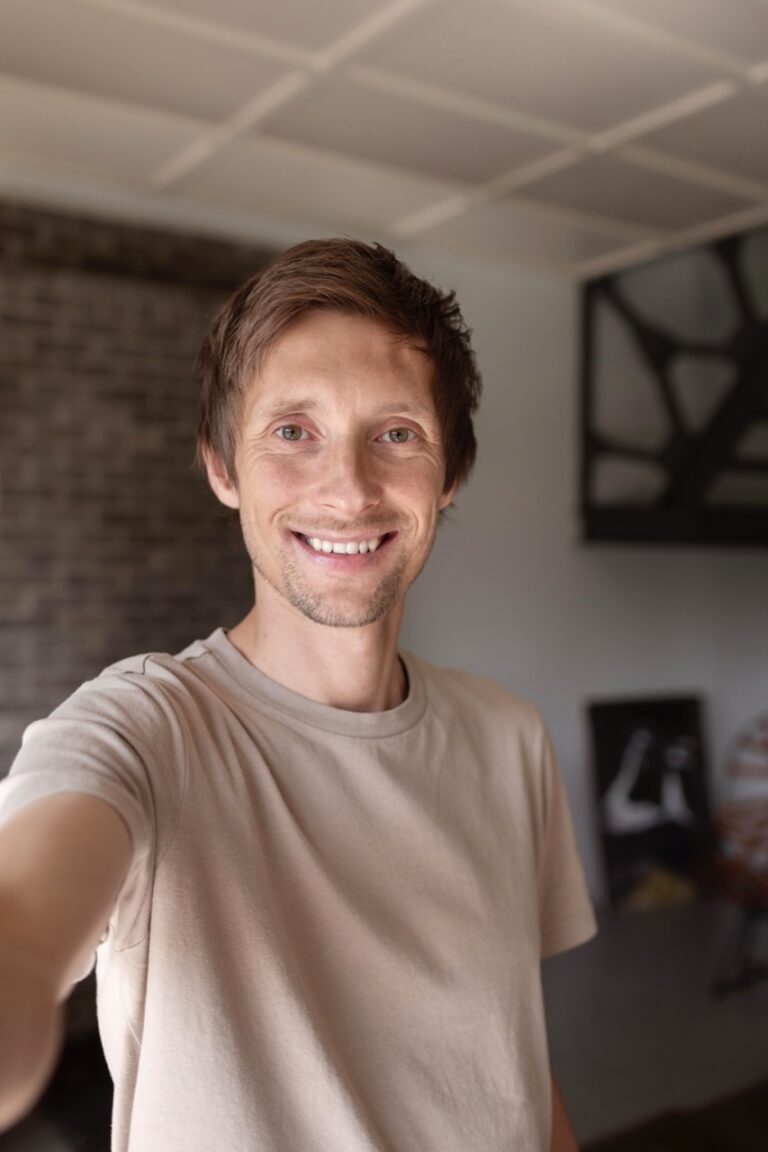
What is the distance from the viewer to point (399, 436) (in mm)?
1298

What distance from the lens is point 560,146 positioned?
3.94 meters

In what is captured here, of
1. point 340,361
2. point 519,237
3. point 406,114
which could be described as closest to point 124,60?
point 406,114

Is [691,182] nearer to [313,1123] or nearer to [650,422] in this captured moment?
[650,422]

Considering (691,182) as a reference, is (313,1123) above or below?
below

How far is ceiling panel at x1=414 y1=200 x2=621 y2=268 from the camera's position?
4687 mm

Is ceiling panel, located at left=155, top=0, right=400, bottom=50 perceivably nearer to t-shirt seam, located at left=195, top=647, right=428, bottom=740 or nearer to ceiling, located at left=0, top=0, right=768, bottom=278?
ceiling, located at left=0, top=0, right=768, bottom=278

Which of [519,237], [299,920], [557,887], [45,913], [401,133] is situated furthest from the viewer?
[519,237]

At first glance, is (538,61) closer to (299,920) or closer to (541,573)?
(541,573)

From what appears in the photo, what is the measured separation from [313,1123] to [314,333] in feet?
2.64

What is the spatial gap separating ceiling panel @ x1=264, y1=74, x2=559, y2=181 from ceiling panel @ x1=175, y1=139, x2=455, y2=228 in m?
0.12

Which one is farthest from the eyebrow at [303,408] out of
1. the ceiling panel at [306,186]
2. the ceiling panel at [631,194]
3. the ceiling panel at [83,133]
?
the ceiling panel at [631,194]

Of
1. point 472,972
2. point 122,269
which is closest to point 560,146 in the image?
point 122,269

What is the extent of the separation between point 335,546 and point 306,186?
3427 millimetres

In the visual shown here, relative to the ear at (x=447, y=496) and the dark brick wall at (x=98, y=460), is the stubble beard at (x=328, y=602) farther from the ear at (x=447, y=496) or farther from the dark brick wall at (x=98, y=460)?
the dark brick wall at (x=98, y=460)
